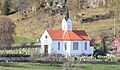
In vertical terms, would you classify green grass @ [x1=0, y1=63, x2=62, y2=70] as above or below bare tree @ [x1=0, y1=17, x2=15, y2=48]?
below

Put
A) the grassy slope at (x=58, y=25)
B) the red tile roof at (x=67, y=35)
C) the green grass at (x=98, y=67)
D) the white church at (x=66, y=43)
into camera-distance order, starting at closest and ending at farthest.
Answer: the green grass at (x=98, y=67), the white church at (x=66, y=43), the red tile roof at (x=67, y=35), the grassy slope at (x=58, y=25)

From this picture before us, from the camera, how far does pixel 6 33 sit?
3403 inches

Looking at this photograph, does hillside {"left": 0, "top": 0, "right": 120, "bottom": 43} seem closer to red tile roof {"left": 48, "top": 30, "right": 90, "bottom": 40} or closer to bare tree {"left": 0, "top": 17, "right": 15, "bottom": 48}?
bare tree {"left": 0, "top": 17, "right": 15, "bottom": 48}

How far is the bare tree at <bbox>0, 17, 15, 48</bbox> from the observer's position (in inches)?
3351

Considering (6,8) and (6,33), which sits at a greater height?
(6,8)

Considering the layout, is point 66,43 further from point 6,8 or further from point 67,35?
Result: point 6,8

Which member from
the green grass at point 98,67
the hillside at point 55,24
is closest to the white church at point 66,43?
the hillside at point 55,24

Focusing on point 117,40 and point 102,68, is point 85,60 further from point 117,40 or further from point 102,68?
point 117,40

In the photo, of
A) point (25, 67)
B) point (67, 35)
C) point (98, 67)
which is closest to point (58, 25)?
point (67, 35)

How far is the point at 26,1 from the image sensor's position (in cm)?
13238

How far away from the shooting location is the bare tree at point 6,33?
8512 cm

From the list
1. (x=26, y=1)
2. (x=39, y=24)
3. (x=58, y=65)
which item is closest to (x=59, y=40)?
(x=58, y=65)

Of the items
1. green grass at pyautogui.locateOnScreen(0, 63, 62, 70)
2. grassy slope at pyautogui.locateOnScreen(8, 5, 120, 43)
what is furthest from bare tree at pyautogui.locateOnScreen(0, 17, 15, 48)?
green grass at pyautogui.locateOnScreen(0, 63, 62, 70)

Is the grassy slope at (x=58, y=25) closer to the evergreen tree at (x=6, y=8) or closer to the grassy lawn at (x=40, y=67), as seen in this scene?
the evergreen tree at (x=6, y=8)
